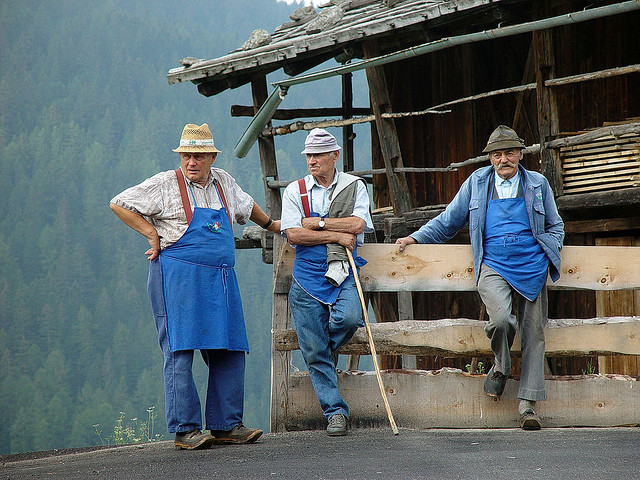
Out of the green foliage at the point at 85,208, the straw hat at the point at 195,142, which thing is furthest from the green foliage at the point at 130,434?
the green foliage at the point at 85,208

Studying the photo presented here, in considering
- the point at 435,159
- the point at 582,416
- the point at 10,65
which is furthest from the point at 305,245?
the point at 10,65

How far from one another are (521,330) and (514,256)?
0.49 meters

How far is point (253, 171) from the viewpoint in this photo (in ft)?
300

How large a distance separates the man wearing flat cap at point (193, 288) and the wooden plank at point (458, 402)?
1.90ft

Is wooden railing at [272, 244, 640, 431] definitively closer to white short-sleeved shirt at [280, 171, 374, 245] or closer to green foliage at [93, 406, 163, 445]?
white short-sleeved shirt at [280, 171, 374, 245]

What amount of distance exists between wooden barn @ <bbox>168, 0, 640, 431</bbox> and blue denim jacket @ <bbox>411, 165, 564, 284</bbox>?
187mm

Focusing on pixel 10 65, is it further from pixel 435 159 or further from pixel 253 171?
pixel 435 159

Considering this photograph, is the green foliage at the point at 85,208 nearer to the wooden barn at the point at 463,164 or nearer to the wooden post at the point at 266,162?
the wooden post at the point at 266,162

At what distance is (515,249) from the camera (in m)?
5.77

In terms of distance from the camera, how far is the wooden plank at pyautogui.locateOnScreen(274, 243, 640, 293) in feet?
20.1

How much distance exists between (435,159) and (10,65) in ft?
324

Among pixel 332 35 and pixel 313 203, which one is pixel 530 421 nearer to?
pixel 313 203

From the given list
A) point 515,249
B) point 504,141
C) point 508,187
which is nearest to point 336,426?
point 515,249

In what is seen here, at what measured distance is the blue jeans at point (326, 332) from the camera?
18.8 feet
